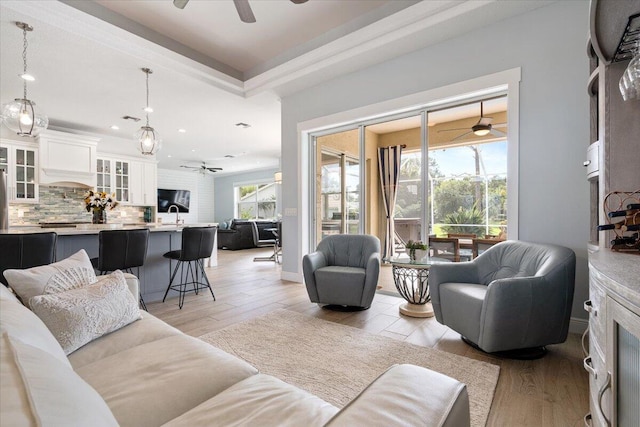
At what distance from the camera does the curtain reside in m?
4.38

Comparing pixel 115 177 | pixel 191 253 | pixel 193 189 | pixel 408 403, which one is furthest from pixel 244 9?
pixel 193 189

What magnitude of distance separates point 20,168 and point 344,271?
7.03 meters

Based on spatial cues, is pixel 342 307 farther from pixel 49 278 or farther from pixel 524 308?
pixel 49 278

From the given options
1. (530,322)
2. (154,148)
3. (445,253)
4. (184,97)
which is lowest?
(530,322)

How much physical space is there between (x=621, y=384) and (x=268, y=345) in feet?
6.87

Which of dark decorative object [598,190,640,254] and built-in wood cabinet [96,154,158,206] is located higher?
built-in wood cabinet [96,154,158,206]

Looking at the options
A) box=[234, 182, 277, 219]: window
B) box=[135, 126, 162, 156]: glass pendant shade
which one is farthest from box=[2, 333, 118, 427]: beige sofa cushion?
box=[234, 182, 277, 219]: window

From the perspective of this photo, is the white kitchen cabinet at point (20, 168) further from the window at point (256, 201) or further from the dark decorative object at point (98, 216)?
the window at point (256, 201)

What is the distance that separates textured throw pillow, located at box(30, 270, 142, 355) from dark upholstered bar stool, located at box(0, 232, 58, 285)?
1181 mm

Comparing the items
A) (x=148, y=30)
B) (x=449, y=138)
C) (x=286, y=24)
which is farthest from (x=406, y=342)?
(x=148, y=30)

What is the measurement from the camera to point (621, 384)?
0.84m

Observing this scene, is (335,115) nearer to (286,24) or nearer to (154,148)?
(286,24)

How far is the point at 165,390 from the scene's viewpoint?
3.43 feet

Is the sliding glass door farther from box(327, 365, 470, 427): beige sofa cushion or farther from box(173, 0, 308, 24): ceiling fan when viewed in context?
box(327, 365, 470, 427): beige sofa cushion
